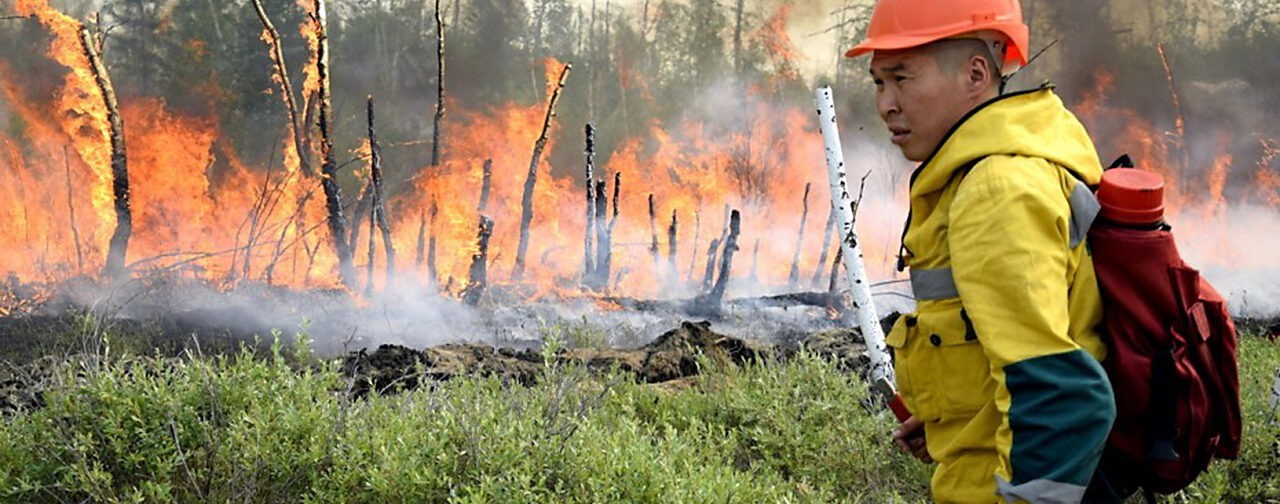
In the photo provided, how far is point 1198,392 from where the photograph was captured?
6.32ft

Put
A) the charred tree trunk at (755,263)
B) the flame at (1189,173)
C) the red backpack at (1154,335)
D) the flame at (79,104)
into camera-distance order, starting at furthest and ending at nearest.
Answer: the flame at (1189,173) → the charred tree trunk at (755,263) → the flame at (79,104) → the red backpack at (1154,335)

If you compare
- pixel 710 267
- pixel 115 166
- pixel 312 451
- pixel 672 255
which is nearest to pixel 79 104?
pixel 115 166

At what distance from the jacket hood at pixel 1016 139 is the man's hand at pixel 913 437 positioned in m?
0.60

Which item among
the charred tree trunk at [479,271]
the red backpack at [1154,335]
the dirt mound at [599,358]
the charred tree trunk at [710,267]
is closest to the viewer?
the red backpack at [1154,335]

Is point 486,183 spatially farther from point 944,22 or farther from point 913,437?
point 944,22

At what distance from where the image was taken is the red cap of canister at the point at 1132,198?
192cm

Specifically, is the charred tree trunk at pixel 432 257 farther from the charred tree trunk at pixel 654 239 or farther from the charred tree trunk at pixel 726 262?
the charred tree trunk at pixel 726 262

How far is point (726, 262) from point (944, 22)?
33.2 feet

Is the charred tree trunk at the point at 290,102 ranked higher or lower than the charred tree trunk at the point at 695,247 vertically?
higher

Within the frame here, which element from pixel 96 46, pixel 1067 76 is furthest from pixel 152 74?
pixel 1067 76

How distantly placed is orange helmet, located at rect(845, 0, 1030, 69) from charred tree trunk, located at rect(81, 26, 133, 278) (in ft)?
29.9

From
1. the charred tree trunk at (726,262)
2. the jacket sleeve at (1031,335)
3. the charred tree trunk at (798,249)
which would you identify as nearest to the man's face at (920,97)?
the jacket sleeve at (1031,335)

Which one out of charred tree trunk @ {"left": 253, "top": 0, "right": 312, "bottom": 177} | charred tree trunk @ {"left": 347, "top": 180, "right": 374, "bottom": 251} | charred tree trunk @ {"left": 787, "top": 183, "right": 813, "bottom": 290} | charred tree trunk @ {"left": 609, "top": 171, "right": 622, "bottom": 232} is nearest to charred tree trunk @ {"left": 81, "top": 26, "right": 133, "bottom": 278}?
charred tree trunk @ {"left": 253, "top": 0, "right": 312, "bottom": 177}

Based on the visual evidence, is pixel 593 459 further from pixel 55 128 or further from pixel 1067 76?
pixel 1067 76
